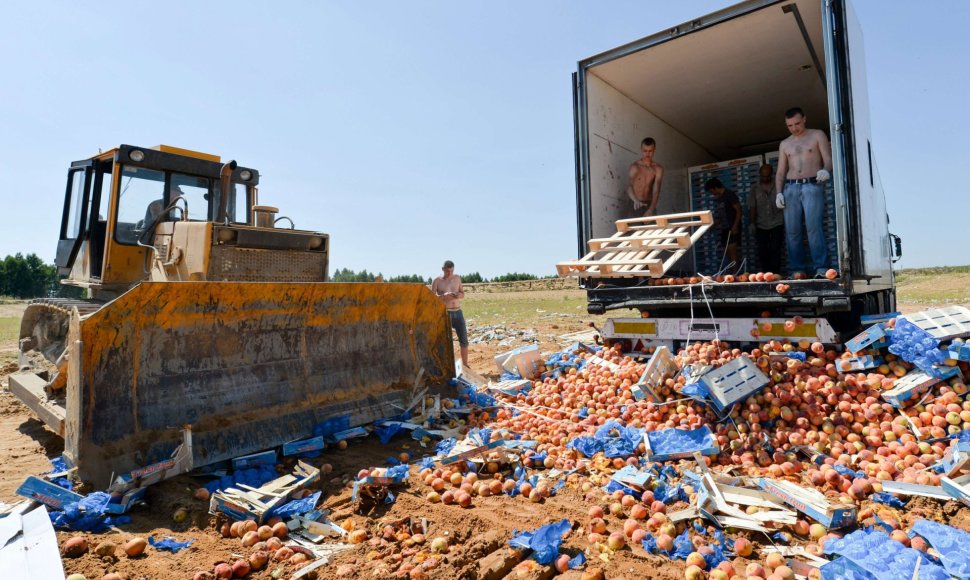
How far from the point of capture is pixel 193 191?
6.78m

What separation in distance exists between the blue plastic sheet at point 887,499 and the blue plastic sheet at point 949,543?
48 centimetres

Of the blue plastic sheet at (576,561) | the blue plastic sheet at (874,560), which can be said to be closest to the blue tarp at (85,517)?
the blue plastic sheet at (576,561)

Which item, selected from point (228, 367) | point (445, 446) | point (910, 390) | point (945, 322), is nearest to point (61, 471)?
point (228, 367)

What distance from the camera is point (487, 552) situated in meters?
3.00

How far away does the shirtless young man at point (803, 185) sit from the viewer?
5.96m

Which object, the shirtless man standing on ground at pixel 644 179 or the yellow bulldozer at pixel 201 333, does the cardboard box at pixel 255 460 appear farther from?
the shirtless man standing on ground at pixel 644 179

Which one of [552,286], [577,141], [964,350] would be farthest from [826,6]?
[552,286]

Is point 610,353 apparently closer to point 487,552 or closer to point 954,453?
point 954,453

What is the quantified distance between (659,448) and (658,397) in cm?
72

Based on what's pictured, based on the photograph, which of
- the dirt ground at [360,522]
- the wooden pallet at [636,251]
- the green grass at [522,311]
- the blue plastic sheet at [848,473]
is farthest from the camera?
the green grass at [522,311]

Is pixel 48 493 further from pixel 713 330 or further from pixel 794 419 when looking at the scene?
pixel 713 330

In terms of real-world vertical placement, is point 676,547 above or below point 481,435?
below

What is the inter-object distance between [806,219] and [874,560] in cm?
447

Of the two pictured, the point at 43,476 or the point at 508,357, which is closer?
the point at 43,476
